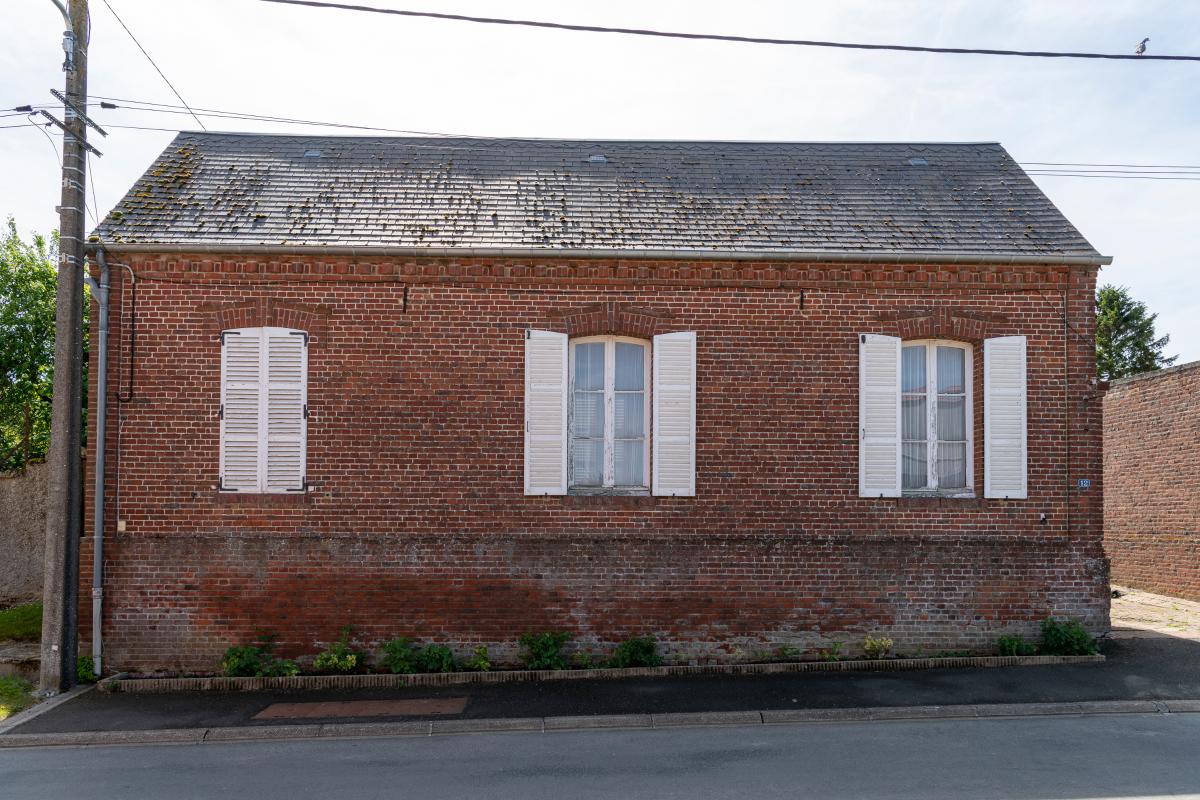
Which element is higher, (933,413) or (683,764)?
(933,413)

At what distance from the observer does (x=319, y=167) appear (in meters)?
13.1

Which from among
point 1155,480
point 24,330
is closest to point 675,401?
point 1155,480

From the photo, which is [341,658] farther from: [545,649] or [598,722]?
[598,722]

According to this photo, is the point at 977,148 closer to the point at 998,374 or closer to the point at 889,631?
the point at 998,374

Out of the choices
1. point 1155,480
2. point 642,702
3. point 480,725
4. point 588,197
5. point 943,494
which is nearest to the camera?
point 480,725

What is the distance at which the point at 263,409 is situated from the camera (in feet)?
36.0

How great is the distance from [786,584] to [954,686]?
210 cm

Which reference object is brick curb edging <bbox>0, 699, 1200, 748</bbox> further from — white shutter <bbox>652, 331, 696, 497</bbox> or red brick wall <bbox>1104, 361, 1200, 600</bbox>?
red brick wall <bbox>1104, 361, 1200, 600</bbox>

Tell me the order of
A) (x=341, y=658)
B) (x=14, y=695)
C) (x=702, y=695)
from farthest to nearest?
(x=341, y=658), (x=14, y=695), (x=702, y=695)

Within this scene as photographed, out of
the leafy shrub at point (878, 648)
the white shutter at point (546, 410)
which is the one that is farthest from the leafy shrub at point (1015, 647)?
the white shutter at point (546, 410)

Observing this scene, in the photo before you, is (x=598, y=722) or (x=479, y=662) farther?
(x=479, y=662)

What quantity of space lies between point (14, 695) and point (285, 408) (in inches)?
155

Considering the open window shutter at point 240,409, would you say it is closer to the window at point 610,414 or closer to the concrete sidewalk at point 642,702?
the concrete sidewalk at point 642,702

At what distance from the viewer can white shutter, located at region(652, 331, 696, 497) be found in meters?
11.1
